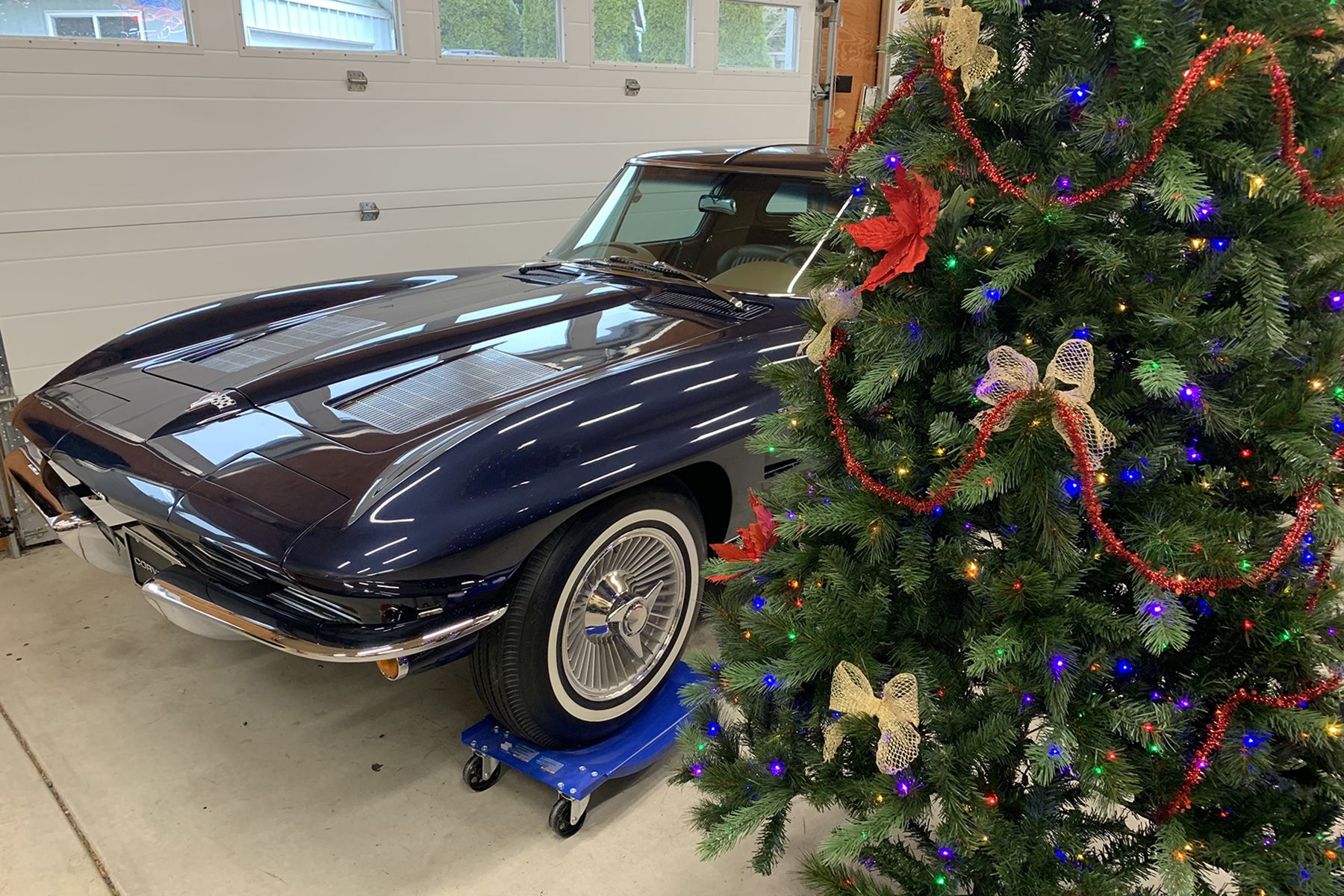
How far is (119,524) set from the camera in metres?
2.60

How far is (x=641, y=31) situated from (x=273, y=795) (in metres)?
5.68

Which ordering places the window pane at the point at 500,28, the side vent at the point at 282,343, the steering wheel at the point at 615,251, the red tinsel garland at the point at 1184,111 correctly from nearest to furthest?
the red tinsel garland at the point at 1184,111 → the side vent at the point at 282,343 → the steering wheel at the point at 615,251 → the window pane at the point at 500,28

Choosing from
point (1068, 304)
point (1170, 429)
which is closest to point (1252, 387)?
point (1170, 429)

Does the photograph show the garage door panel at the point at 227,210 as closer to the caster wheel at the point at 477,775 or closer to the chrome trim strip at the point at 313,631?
the chrome trim strip at the point at 313,631

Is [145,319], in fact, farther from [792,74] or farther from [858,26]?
[858,26]

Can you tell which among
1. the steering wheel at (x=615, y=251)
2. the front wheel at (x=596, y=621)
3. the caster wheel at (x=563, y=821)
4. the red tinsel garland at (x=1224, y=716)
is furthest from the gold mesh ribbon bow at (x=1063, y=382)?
the steering wheel at (x=615, y=251)

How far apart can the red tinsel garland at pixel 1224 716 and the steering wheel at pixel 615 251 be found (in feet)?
8.48

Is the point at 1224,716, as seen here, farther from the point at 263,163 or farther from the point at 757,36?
the point at 757,36

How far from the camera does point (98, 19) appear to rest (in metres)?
4.54

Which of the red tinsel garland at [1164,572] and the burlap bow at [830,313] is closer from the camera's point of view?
the red tinsel garland at [1164,572]

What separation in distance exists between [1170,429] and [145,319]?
16.1 feet

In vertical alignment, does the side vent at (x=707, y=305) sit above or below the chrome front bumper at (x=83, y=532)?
above

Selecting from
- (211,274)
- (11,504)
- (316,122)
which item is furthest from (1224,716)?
(316,122)

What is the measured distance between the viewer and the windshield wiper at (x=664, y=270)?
3.33 m
